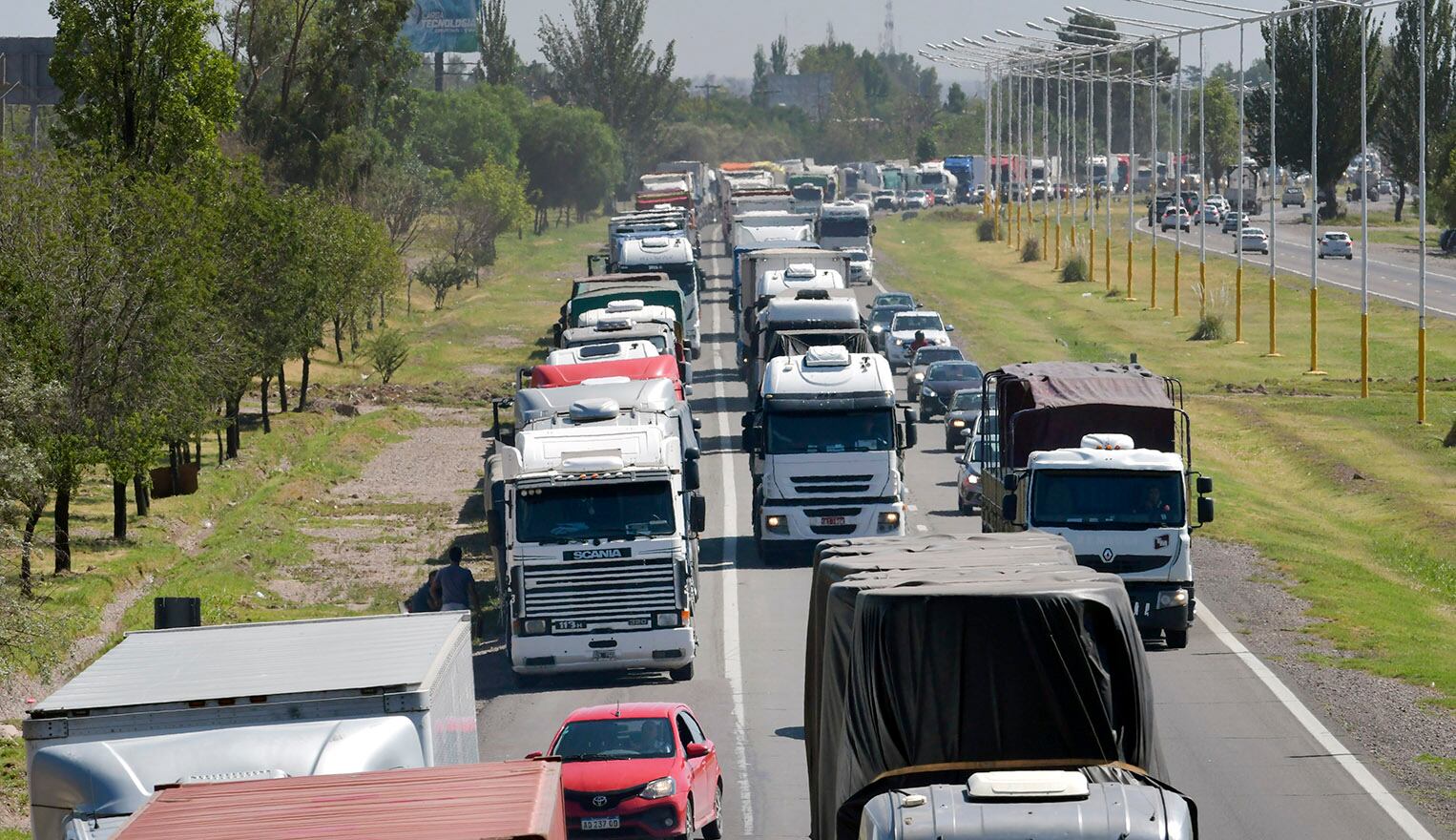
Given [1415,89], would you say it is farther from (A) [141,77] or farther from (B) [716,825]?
(B) [716,825]

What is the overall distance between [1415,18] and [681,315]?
81.4 meters

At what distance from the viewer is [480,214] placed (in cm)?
10075

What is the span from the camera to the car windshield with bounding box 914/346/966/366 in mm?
52406

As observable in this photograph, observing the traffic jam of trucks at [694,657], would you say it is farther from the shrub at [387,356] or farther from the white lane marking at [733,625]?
the shrub at [387,356]

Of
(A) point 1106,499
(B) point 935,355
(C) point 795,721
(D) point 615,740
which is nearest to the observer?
(D) point 615,740

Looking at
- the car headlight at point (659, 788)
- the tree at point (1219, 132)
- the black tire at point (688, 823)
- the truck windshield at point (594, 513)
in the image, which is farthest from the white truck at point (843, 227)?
the tree at point (1219, 132)

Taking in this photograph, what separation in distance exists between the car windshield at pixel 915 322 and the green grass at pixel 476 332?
12.0 metres

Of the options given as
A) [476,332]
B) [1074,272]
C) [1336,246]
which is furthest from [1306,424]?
[1336,246]

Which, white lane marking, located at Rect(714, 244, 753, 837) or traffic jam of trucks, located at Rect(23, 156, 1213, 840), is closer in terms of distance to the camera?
traffic jam of trucks, located at Rect(23, 156, 1213, 840)

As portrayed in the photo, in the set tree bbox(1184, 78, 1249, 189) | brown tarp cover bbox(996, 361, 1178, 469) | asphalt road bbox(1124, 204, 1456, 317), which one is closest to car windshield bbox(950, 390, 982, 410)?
brown tarp cover bbox(996, 361, 1178, 469)

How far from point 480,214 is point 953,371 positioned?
57.1 m

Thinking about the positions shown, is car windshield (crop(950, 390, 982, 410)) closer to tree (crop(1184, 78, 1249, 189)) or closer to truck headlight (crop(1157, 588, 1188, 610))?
truck headlight (crop(1157, 588, 1188, 610))

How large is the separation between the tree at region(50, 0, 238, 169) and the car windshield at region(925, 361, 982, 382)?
17.5m

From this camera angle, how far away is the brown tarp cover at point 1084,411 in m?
27.7
